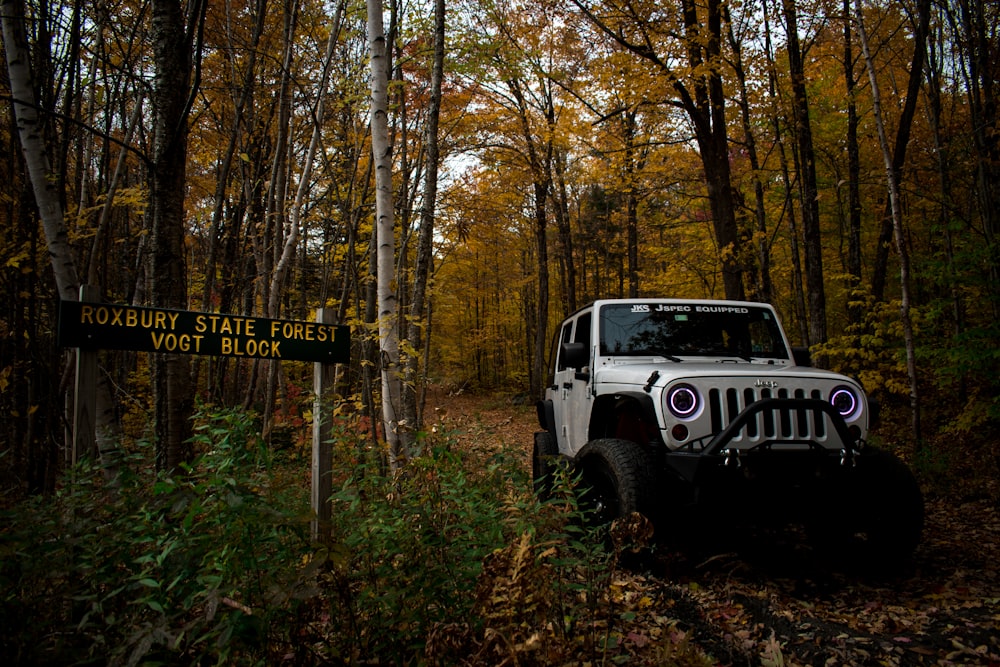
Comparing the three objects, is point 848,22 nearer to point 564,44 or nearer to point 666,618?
point 564,44

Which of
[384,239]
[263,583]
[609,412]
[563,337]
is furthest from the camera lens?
[563,337]

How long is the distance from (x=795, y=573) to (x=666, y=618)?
139 centimetres

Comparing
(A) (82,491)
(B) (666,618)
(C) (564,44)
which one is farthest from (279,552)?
(C) (564,44)

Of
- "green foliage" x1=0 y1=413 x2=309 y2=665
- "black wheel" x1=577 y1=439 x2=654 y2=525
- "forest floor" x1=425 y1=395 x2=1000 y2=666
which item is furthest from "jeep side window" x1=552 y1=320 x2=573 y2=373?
"green foliage" x1=0 y1=413 x2=309 y2=665

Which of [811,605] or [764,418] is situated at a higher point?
[764,418]

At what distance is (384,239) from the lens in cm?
572

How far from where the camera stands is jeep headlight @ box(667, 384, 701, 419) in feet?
12.3

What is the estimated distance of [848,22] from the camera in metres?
10.8

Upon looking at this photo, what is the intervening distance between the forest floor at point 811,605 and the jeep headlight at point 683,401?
94 cm

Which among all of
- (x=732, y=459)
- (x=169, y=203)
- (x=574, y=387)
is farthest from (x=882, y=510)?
(x=169, y=203)

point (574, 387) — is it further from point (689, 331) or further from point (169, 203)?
point (169, 203)

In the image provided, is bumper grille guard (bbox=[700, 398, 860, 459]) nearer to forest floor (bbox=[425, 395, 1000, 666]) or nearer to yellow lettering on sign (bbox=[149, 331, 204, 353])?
forest floor (bbox=[425, 395, 1000, 666])

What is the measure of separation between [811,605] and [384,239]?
4.79 metres

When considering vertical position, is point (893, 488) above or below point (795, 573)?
above
